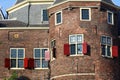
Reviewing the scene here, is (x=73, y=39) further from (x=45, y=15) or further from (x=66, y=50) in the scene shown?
(x=45, y=15)

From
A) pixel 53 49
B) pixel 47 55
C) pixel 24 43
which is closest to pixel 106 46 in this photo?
pixel 53 49

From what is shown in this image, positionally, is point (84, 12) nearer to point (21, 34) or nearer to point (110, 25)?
point (110, 25)

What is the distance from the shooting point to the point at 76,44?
45062 mm

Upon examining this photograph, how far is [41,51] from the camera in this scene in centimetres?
4934

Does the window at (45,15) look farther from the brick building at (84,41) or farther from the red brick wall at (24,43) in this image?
the brick building at (84,41)

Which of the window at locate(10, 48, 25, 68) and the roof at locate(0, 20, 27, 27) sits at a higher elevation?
the roof at locate(0, 20, 27, 27)

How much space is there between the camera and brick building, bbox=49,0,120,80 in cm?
4450

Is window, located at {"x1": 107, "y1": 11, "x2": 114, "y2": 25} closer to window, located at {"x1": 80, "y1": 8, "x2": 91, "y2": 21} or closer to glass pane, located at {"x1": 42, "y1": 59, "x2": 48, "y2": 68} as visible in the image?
window, located at {"x1": 80, "y1": 8, "x2": 91, "y2": 21}

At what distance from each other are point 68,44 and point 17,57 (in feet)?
21.2

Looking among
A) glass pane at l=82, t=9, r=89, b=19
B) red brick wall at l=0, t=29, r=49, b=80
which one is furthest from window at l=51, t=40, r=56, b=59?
glass pane at l=82, t=9, r=89, b=19

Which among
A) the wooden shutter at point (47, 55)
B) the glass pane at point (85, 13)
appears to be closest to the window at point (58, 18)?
the glass pane at point (85, 13)

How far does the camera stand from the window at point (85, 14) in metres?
45.7

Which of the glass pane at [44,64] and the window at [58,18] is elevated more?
the window at [58,18]

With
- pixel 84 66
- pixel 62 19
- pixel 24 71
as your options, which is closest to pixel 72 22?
pixel 62 19
